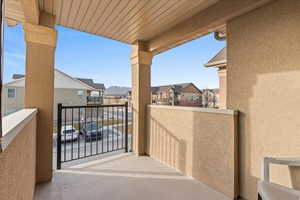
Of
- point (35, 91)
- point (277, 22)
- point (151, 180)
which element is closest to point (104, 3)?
point (35, 91)

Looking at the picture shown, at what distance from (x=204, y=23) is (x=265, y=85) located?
3.49ft

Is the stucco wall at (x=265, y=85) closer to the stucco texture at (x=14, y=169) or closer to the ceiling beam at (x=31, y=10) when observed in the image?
the stucco texture at (x=14, y=169)

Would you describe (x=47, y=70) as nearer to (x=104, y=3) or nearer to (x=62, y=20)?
(x=62, y=20)

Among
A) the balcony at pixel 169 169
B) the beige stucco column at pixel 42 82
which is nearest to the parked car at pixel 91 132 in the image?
the balcony at pixel 169 169

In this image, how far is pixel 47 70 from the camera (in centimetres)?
200

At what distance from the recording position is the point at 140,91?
3.01 metres

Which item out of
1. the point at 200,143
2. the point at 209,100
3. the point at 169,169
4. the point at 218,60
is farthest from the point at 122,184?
the point at 218,60

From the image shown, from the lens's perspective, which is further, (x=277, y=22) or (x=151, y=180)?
(x=151, y=180)

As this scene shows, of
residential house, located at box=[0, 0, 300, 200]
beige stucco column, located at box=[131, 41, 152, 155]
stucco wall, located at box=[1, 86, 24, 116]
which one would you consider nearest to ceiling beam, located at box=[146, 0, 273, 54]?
residential house, located at box=[0, 0, 300, 200]

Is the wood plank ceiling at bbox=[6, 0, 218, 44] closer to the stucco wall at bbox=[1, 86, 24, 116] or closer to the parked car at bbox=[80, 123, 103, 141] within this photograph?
the stucco wall at bbox=[1, 86, 24, 116]

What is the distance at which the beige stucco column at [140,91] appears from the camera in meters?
3.01

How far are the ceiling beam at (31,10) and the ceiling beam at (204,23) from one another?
1.79 metres

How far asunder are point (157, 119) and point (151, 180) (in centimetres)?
104

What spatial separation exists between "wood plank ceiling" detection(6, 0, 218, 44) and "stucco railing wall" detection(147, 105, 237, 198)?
4.39 feet
